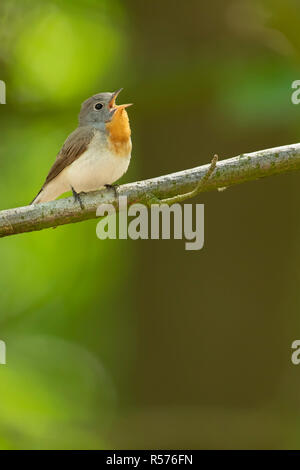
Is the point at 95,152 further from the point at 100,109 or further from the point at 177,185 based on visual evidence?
the point at 177,185

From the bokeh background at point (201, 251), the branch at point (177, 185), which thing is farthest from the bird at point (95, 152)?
the bokeh background at point (201, 251)

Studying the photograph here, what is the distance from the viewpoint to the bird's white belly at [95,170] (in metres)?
5.24

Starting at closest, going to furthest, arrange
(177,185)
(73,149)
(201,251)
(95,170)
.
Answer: (177,185), (95,170), (73,149), (201,251)

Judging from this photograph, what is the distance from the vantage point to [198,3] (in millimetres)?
7660

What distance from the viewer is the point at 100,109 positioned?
217 inches

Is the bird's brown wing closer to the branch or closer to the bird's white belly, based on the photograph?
the bird's white belly

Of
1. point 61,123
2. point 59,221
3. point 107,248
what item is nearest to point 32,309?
point 107,248

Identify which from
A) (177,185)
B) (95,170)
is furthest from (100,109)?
(177,185)

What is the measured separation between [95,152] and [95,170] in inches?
6.6

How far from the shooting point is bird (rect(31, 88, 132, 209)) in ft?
17.3

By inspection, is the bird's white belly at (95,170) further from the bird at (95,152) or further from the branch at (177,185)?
the branch at (177,185)

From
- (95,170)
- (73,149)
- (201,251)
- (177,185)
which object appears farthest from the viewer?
(201,251)

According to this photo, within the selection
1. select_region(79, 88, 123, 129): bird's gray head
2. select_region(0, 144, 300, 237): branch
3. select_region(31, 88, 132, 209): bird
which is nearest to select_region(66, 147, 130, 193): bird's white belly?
select_region(31, 88, 132, 209): bird
